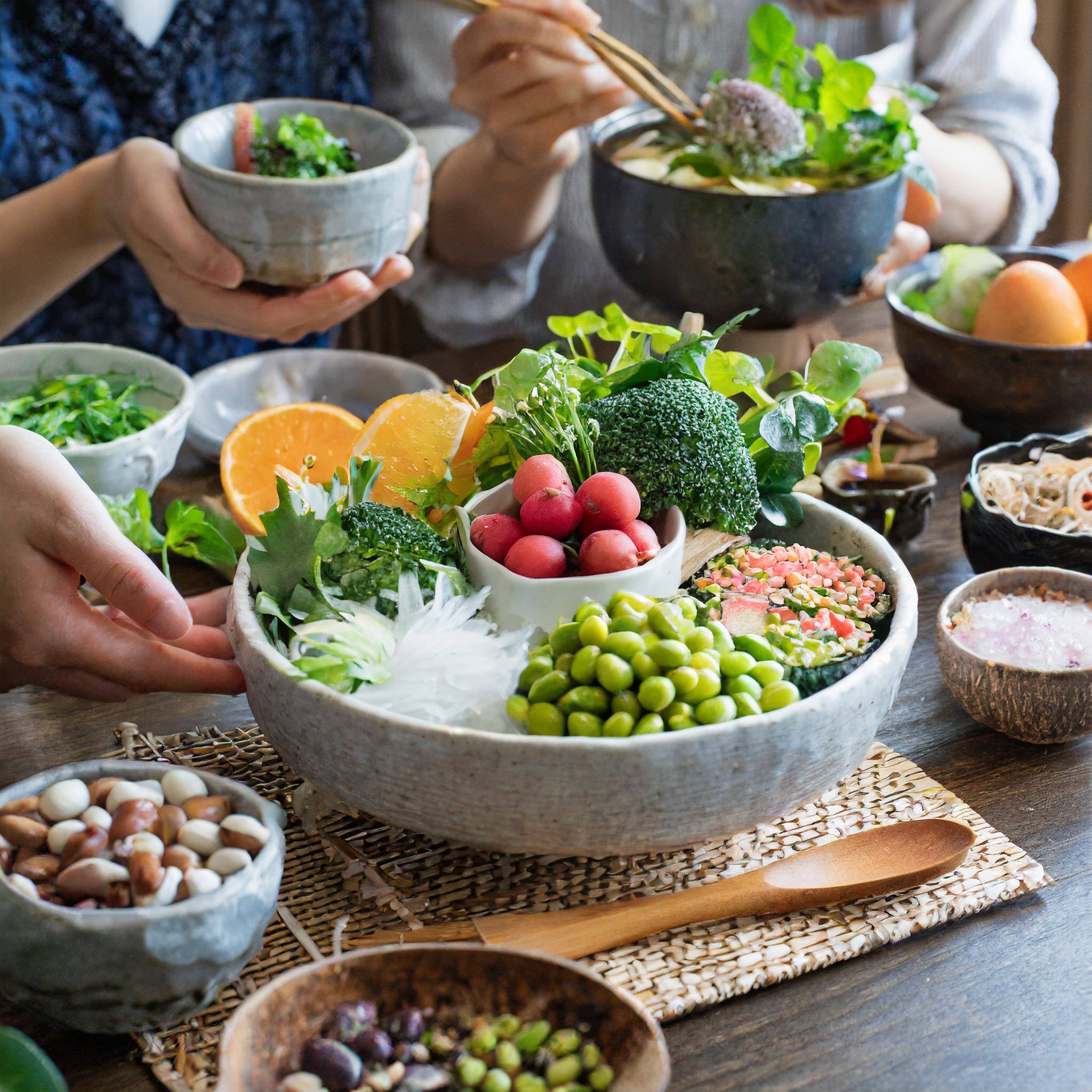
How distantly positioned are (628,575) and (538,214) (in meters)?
1.42

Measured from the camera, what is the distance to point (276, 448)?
131 cm

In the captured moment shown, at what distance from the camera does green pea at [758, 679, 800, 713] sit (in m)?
0.79

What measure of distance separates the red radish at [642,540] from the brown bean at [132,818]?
0.41 metres

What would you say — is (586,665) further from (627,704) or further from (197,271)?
(197,271)

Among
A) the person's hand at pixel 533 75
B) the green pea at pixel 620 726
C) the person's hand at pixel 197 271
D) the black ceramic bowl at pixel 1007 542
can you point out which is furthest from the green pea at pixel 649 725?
the person's hand at pixel 533 75

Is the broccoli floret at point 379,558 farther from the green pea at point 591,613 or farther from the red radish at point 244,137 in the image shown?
the red radish at point 244,137

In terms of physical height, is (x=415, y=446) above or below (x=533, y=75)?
below

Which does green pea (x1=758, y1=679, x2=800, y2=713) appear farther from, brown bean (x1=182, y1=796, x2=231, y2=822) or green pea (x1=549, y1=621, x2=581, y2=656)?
brown bean (x1=182, y1=796, x2=231, y2=822)

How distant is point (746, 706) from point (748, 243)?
928mm

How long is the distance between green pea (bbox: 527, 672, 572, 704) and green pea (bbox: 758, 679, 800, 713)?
138 millimetres

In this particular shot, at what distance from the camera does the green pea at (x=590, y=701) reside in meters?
0.78

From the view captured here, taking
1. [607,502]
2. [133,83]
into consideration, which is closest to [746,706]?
[607,502]

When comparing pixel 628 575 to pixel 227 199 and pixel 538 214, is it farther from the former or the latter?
pixel 538 214

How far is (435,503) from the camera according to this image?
3.50 feet
